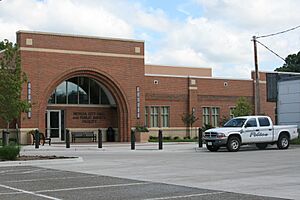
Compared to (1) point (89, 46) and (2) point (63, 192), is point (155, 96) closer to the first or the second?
(1) point (89, 46)

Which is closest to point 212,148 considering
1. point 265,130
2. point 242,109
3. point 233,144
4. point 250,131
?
point 233,144

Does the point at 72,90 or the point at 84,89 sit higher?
the point at 84,89

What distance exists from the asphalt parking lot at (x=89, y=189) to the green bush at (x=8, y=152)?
181 inches

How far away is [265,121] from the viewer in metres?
28.9

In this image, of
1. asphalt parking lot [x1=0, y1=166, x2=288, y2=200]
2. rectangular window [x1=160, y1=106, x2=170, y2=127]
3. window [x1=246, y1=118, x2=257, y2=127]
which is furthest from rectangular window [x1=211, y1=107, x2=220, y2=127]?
asphalt parking lot [x1=0, y1=166, x2=288, y2=200]

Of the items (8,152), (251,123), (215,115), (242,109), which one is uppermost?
(242,109)

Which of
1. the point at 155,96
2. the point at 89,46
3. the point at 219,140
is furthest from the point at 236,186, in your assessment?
the point at 155,96

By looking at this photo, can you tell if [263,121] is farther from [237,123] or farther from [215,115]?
[215,115]

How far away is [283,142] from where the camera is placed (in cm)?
2917

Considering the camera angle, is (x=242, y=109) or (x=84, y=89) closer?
(x=84, y=89)

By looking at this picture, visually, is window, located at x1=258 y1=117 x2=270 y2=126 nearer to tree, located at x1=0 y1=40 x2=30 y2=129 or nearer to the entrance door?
tree, located at x1=0 y1=40 x2=30 y2=129

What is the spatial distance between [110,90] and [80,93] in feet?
7.65

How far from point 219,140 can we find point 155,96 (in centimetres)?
1695

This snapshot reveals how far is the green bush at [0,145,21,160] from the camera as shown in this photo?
2108 cm
